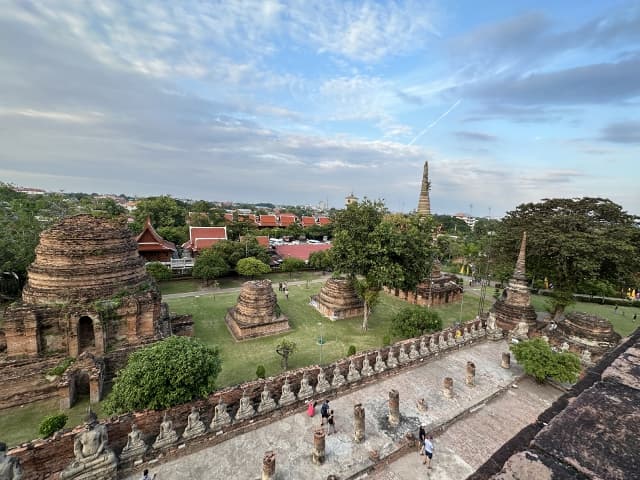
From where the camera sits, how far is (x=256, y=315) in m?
20.4

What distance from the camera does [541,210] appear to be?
26.2 meters

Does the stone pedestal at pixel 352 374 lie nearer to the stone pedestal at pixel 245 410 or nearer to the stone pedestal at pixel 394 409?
the stone pedestal at pixel 394 409

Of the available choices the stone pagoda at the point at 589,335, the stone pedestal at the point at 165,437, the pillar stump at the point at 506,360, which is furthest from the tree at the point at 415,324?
the stone pedestal at the point at 165,437

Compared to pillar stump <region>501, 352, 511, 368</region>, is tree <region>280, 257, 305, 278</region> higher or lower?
higher

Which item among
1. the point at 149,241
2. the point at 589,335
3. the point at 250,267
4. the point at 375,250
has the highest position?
the point at 375,250

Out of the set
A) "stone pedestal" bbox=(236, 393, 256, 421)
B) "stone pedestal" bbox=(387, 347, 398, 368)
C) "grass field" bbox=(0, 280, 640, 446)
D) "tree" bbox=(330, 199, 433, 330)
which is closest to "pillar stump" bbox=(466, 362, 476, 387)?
"stone pedestal" bbox=(387, 347, 398, 368)

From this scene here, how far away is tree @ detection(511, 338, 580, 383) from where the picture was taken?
44.6 feet

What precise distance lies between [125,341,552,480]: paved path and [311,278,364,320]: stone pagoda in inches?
379

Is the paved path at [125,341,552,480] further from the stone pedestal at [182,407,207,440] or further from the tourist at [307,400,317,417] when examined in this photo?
the stone pedestal at [182,407,207,440]

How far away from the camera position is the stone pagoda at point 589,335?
17156 millimetres

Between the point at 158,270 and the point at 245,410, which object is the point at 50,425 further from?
the point at 158,270

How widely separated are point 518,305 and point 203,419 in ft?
71.9

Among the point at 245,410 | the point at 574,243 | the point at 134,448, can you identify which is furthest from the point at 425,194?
the point at 134,448

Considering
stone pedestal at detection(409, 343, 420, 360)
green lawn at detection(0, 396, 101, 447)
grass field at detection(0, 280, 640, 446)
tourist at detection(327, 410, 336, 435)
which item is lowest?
green lawn at detection(0, 396, 101, 447)
